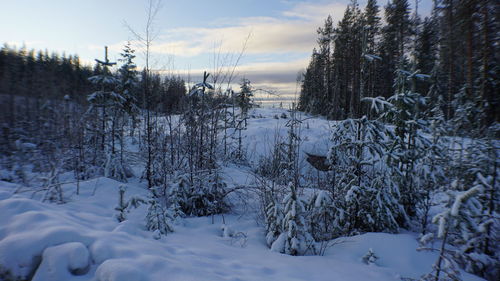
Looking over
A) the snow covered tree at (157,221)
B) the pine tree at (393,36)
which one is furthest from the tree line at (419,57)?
the snow covered tree at (157,221)

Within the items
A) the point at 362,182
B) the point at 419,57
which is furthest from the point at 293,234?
the point at 419,57

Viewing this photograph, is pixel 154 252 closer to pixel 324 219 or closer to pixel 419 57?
pixel 324 219

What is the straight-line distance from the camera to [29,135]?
7.23 meters

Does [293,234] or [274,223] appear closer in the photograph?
[293,234]

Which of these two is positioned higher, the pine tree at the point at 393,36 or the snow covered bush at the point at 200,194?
the pine tree at the point at 393,36

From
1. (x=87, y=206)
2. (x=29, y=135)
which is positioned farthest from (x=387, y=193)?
(x=29, y=135)

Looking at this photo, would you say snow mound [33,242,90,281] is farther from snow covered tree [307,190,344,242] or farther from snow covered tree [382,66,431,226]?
snow covered tree [382,66,431,226]

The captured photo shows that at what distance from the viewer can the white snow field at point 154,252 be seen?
2.56 metres

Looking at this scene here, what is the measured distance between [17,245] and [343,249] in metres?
4.15

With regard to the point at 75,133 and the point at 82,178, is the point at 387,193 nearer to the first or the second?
the point at 82,178

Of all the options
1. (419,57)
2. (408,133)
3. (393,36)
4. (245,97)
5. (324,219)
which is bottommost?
(324,219)

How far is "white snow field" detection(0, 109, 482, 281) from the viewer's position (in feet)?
8.41

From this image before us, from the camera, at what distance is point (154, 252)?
121 inches

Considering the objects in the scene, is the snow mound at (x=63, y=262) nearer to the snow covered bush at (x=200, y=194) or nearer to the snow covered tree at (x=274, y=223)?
the snow covered tree at (x=274, y=223)
